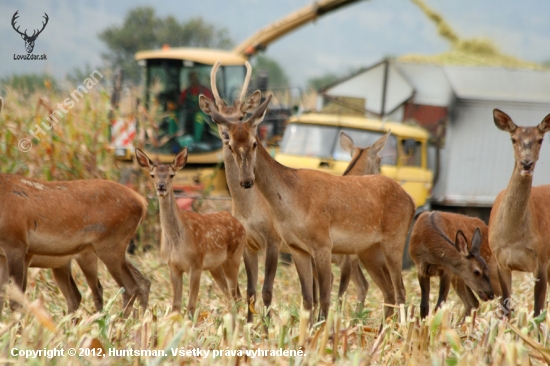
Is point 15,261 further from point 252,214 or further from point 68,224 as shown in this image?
point 252,214

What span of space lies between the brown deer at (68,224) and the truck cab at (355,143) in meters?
5.89

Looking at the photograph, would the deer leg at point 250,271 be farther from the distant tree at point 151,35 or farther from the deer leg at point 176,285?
the distant tree at point 151,35

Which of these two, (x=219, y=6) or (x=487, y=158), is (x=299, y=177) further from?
(x=219, y=6)

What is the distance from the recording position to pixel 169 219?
877 centimetres

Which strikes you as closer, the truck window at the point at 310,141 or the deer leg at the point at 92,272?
the deer leg at the point at 92,272

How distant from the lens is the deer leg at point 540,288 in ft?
27.0

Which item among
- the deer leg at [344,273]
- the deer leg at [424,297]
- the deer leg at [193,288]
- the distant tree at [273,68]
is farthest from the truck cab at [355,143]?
the distant tree at [273,68]

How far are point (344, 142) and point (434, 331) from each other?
20.4 ft

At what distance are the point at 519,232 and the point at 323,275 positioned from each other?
1.93m

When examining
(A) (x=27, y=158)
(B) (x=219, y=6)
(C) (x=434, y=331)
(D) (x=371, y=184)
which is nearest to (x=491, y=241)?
(D) (x=371, y=184)

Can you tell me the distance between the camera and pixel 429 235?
9211mm

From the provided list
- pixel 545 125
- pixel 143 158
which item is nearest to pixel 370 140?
pixel 143 158

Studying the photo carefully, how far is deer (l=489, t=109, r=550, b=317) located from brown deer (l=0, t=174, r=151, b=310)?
3522 millimetres

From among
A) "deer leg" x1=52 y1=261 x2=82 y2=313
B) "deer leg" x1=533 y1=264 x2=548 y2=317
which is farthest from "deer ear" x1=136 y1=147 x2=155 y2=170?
"deer leg" x1=533 y1=264 x2=548 y2=317
